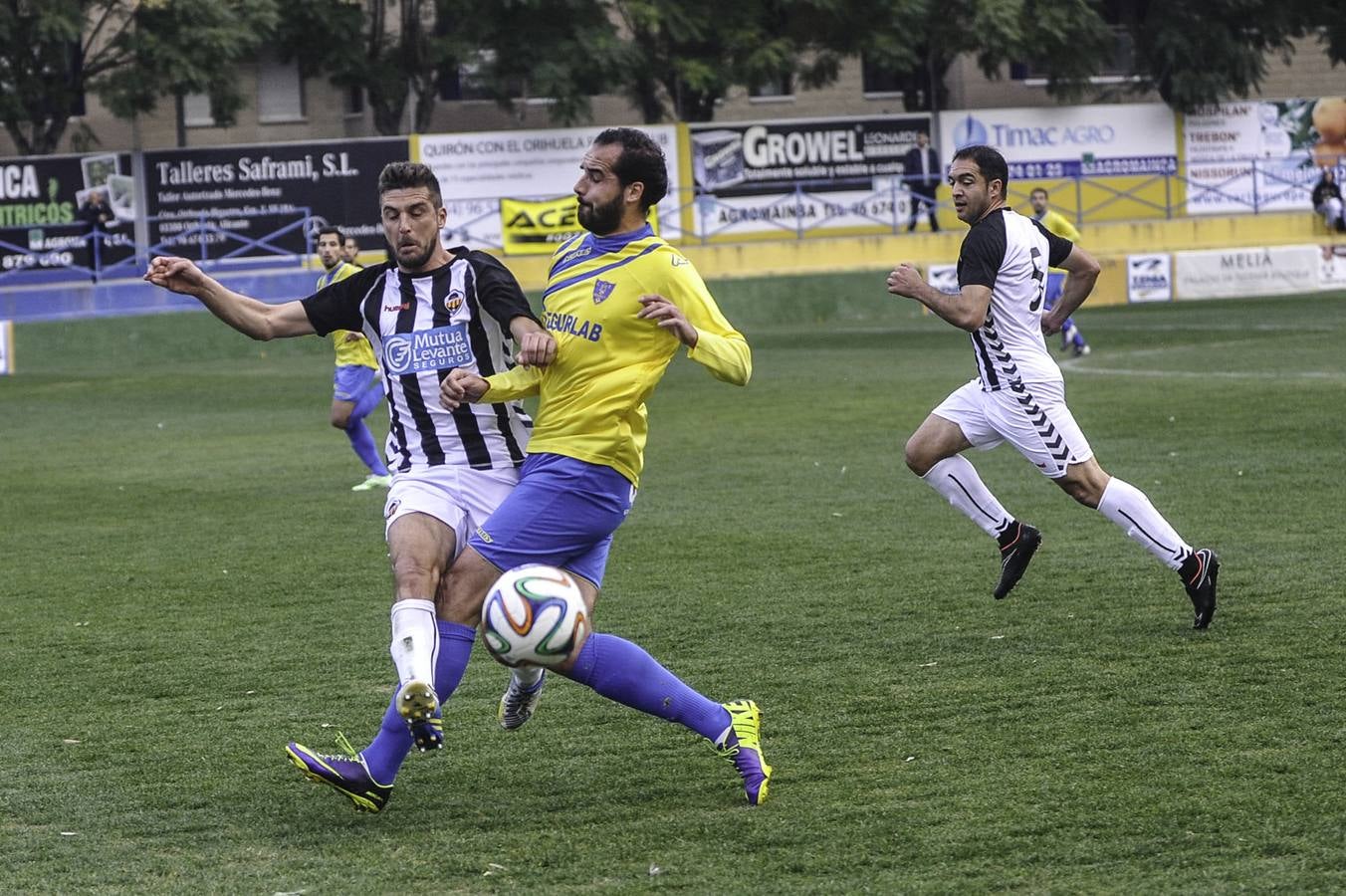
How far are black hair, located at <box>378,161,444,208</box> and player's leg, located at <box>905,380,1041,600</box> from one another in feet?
11.3

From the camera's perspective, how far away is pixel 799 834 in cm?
527

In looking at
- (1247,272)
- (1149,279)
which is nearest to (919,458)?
(1149,279)

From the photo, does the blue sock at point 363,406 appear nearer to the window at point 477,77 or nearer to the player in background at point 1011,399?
the player in background at point 1011,399

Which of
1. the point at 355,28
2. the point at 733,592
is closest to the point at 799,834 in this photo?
the point at 733,592

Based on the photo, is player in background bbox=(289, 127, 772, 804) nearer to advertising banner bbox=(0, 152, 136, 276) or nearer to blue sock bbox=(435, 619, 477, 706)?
blue sock bbox=(435, 619, 477, 706)

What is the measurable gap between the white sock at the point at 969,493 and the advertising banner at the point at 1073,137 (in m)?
30.2

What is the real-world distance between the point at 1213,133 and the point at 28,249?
958 inches

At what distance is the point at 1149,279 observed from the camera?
109 ft

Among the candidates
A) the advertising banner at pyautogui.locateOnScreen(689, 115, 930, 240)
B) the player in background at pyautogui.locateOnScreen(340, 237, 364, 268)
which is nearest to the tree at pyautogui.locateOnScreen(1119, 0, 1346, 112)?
the advertising banner at pyautogui.locateOnScreen(689, 115, 930, 240)

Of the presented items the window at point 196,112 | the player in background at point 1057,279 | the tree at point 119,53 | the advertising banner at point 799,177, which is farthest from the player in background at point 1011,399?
the window at point 196,112

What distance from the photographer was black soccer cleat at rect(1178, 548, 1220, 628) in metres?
7.84

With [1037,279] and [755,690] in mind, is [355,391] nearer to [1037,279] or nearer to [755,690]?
[1037,279]

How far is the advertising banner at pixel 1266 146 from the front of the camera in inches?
1570

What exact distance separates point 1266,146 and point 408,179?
38.2 metres
